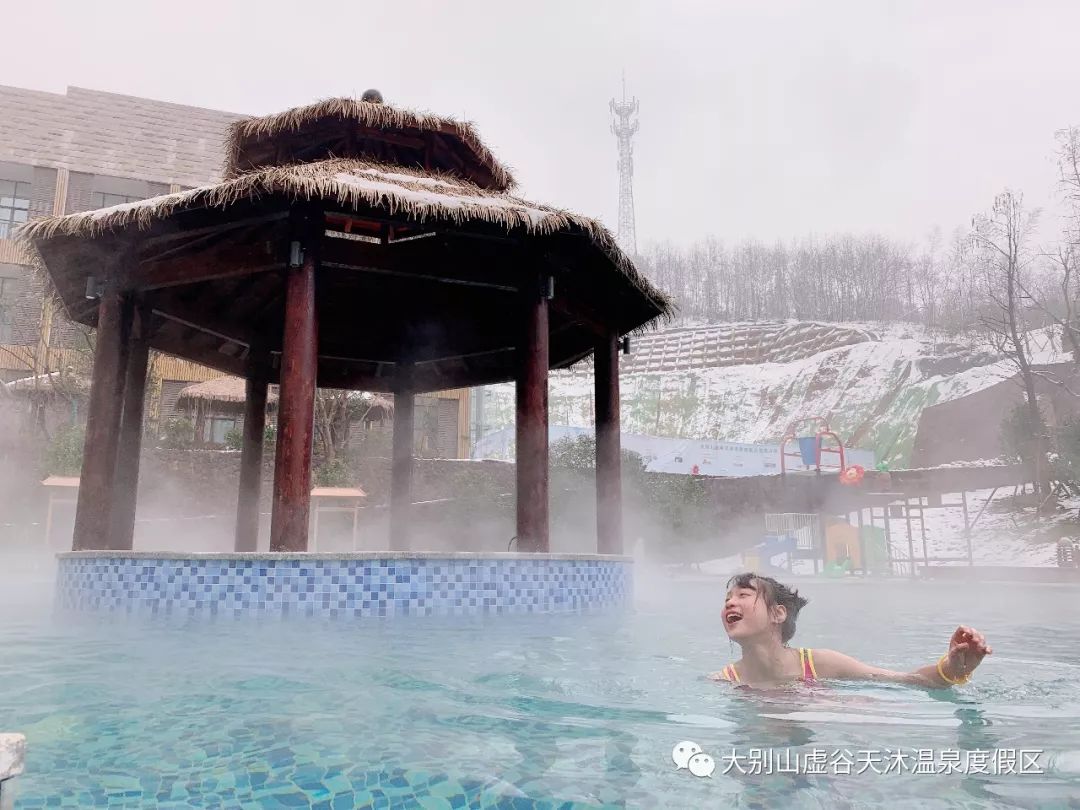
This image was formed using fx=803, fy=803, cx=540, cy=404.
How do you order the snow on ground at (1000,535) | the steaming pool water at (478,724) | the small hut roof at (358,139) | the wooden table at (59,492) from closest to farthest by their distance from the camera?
1. the steaming pool water at (478,724)
2. the small hut roof at (358,139)
3. the wooden table at (59,492)
4. the snow on ground at (1000,535)

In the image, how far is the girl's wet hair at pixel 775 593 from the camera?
3.55m

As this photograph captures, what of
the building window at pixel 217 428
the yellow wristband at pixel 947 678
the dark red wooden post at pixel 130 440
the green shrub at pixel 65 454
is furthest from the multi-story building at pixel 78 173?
the yellow wristband at pixel 947 678

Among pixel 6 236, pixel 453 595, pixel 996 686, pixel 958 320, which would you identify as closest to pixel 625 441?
pixel 6 236

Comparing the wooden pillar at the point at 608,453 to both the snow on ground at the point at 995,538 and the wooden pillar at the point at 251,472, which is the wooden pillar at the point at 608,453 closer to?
the wooden pillar at the point at 251,472

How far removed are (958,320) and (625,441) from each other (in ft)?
131

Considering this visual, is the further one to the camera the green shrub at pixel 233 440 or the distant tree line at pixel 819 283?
the distant tree line at pixel 819 283

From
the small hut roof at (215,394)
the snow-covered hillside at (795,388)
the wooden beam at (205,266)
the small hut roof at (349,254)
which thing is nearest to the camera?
the small hut roof at (349,254)

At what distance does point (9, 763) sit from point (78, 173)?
3045cm

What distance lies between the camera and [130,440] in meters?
8.21

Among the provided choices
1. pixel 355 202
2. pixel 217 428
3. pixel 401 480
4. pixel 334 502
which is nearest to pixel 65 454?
pixel 217 428

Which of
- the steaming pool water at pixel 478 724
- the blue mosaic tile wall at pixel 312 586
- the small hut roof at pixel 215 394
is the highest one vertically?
the small hut roof at pixel 215 394

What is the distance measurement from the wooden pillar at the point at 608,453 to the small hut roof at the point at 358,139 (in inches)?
98.6

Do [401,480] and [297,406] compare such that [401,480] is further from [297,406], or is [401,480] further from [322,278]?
[297,406]

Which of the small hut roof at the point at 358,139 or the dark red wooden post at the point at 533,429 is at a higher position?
the small hut roof at the point at 358,139
